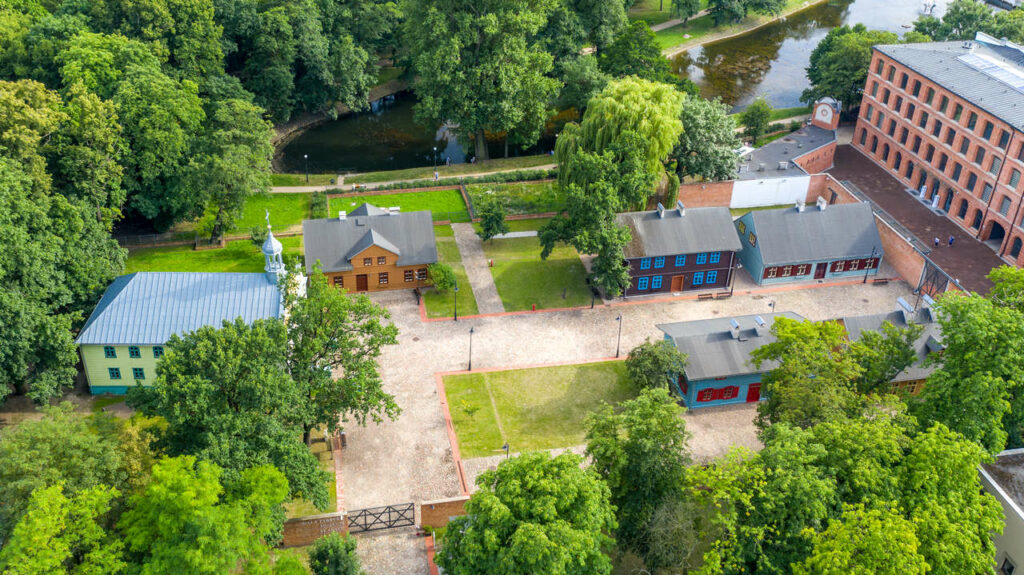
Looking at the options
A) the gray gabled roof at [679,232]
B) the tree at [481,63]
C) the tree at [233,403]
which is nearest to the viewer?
the tree at [233,403]

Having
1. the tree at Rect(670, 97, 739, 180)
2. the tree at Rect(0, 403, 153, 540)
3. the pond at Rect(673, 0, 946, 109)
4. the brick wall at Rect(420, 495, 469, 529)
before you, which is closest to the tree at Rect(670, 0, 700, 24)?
the pond at Rect(673, 0, 946, 109)

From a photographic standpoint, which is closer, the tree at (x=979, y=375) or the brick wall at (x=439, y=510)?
the tree at (x=979, y=375)

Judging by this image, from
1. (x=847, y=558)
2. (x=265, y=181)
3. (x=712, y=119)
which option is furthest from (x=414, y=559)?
(x=712, y=119)

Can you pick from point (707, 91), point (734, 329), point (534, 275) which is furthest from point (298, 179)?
point (707, 91)

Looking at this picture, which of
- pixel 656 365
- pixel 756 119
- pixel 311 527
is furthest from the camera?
pixel 756 119

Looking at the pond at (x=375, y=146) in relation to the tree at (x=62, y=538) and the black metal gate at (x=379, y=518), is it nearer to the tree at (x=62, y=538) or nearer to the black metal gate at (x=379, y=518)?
the black metal gate at (x=379, y=518)

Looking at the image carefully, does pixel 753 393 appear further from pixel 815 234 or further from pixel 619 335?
pixel 815 234

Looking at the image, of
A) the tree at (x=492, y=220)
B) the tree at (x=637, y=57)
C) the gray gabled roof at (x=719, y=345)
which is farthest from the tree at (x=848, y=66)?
the gray gabled roof at (x=719, y=345)
